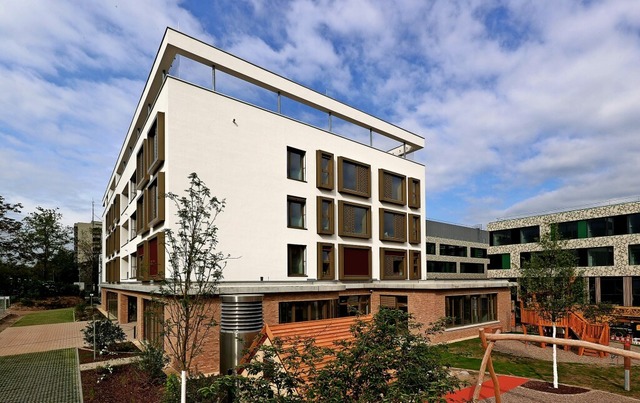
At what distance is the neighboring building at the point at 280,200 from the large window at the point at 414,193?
0.17 m

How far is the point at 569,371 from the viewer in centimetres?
1688

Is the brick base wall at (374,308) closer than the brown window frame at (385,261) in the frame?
Yes

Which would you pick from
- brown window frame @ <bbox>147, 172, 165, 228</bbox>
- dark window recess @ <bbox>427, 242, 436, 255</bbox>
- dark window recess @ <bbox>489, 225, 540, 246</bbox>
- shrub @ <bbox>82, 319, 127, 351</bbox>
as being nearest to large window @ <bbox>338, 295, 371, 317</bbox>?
brown window frame @ <bbox>147, 172, 165, 228</bbox>

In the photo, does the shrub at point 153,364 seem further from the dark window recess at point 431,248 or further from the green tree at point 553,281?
the dark window recess at point 431,248

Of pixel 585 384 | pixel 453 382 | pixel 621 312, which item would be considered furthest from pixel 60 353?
pixel 621 312

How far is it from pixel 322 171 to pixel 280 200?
478cm

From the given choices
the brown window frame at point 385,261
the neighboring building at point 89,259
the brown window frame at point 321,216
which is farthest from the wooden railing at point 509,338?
the neighboring building at point 89,259

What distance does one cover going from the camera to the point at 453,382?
18.1 feet

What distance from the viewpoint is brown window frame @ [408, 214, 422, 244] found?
35656 mm

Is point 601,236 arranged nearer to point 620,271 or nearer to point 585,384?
point 620,271

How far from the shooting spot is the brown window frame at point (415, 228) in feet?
117

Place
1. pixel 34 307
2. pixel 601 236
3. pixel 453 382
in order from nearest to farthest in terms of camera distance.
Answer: pixel 453 382
pixel 601 236
pixel 34 307

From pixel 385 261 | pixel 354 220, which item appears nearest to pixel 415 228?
pixel 385 261

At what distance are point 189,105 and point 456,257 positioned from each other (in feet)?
167
